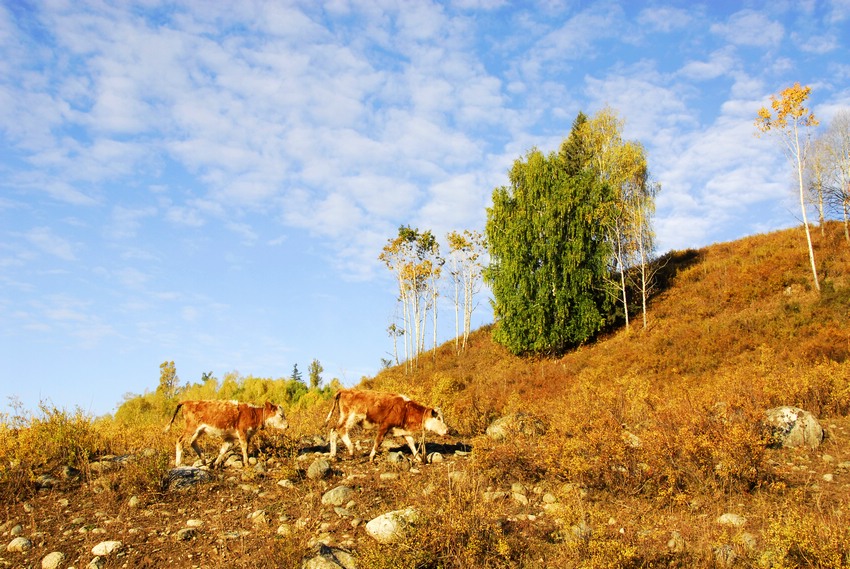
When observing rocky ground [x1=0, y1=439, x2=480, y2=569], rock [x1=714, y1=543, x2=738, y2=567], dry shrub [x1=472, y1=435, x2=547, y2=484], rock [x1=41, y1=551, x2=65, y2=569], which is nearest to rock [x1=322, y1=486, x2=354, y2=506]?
rocky ground [x1=0, y1=439, x2=480, y2=569]

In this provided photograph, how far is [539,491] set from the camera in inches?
349

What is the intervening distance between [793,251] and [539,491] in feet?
117

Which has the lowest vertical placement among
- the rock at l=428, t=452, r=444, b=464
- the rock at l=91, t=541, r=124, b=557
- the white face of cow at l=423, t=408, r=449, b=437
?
the rock at l=91, t=541, r=124, b=557

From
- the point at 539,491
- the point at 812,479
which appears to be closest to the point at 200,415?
the point at 539,491

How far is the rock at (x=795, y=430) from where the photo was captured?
1068 cm

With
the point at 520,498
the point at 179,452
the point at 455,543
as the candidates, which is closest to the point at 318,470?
the point at 179,452

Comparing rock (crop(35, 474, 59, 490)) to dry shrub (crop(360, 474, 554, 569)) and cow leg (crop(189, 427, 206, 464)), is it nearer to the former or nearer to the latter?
cow leg (crop(189, 427, 206, 464))

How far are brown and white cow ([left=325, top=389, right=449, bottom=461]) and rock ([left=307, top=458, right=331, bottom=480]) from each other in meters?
1.12

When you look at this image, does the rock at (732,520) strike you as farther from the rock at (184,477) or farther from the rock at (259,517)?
the rock at (184,477)

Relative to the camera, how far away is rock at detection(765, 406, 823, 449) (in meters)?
10.7

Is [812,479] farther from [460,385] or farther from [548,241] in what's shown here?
[548,241]

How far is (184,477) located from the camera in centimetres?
930

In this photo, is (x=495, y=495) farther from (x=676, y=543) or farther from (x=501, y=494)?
(x=676, y=543)

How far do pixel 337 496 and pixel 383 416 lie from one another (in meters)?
3.02
